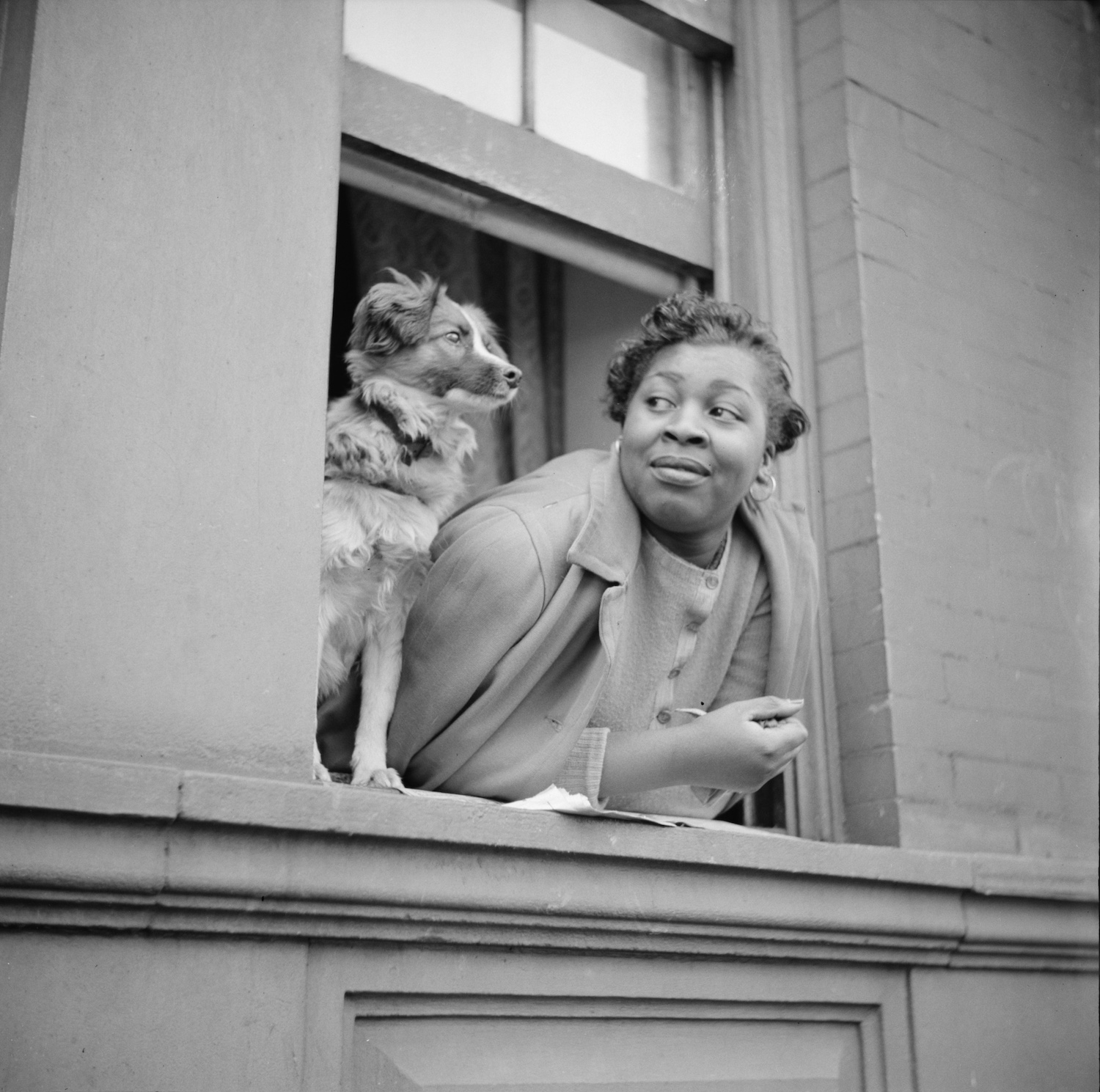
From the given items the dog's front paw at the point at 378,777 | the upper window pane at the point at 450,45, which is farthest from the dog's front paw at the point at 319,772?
the upper window pane at the point at 450,45

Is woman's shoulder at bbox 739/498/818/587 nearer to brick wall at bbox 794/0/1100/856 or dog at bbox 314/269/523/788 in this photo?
brick wall at bbox 794/0/1100/856

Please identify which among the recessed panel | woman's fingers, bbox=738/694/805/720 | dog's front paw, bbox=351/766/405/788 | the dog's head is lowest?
the recessed panel

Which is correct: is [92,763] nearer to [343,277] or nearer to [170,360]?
[170,360]

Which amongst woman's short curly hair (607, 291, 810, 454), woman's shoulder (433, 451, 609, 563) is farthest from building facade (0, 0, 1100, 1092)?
woman's shoulder (433, 451, 609, 563)

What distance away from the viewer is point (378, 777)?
2.64m

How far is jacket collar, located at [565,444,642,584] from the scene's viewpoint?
2771mm

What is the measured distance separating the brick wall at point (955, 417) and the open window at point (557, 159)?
0.94 ft

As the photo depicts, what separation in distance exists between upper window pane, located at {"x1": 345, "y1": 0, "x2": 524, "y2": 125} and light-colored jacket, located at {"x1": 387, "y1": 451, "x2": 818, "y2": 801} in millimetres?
1116

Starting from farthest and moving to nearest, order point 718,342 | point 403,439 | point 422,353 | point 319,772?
point 718,342 < point 422,353 < point 403,439 < point 319,772

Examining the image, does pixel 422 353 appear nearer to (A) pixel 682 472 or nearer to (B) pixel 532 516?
(B) pixel 532 516

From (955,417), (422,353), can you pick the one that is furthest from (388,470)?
(955,417)

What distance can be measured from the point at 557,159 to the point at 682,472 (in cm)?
99

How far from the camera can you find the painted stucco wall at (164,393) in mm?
2131

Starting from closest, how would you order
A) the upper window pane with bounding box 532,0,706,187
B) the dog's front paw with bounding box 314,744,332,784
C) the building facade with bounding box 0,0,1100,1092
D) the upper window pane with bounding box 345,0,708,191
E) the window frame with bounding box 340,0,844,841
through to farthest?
the building facade with bounding box 0,0,1100,1092, the dog's front paw with bounding box 314,744,332,784, the window frame with bounding box 340,0,844,841, the upper window pane with bounding box 345,0,708,191, the upper window pane with bounding box 532,0,706,187
